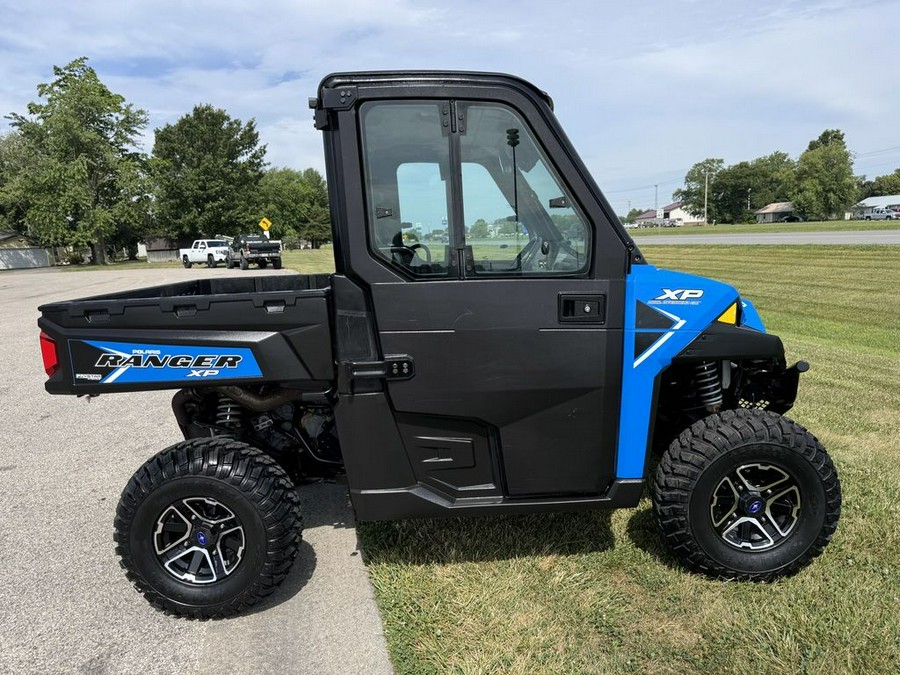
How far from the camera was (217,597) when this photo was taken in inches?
107

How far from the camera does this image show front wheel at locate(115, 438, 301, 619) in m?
2.68

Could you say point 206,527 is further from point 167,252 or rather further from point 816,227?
point 167,252

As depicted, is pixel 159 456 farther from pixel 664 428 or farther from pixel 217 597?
pixel 664 428

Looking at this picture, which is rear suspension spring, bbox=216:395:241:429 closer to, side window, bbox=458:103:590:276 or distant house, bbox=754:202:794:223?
side window, bbox=458:103:590:276

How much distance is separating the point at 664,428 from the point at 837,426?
2252mm

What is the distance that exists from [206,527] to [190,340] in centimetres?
87

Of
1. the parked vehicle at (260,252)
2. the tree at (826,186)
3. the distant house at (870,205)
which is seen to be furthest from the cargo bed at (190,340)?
the distant house at (870,205)

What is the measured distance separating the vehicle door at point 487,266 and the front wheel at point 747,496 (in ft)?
1.74

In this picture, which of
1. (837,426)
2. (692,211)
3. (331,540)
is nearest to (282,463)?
(331,540)

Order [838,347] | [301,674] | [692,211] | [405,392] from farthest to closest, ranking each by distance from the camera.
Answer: [692,211], [838,347], [405,392], [301,674]

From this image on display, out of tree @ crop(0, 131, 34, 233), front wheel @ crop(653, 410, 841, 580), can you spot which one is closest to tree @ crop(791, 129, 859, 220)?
tree @ crop(0, 131, 34, 233)

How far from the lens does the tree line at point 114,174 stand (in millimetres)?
41250

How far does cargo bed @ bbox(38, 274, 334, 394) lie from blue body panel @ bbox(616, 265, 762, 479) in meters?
1.33

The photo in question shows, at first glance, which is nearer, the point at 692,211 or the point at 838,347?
the point at 838,347
